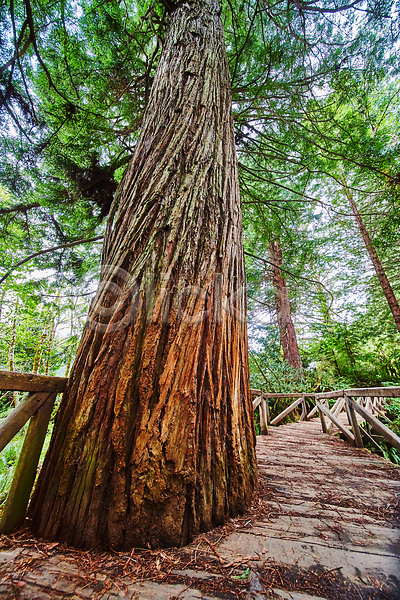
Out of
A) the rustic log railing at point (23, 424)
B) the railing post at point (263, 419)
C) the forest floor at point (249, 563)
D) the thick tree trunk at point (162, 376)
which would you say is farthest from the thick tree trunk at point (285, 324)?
the rustic log railing at point (23, 424)

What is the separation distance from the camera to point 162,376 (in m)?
1.08

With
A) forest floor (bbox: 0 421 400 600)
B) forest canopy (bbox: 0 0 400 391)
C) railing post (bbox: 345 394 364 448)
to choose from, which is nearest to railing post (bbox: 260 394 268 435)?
railing post (bbox: 345 394 364 448)

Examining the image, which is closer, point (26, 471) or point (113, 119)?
point (26, 471)

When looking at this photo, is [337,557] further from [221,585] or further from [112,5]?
[112,5]

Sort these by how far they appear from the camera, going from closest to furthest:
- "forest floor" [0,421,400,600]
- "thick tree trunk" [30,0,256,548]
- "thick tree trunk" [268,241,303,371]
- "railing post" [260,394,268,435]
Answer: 1. "forest floor" [0,421,400,600]
2. "thick tree trunk" [30,0,256,548]
3. "railing post" [260,394,268,435]
4. "thick tree trunk" [268,241,303,371]

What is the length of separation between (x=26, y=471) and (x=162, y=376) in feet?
2.67

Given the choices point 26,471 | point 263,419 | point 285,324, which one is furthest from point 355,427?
point 285,324

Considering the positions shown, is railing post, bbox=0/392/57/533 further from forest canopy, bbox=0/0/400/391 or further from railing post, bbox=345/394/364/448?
railing post, bbox=345/394/364/448

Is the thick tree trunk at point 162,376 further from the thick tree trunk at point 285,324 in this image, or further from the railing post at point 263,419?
the thick tree trunk at point 285,324

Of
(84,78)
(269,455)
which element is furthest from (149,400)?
(84,78)

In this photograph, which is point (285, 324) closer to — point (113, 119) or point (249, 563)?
point (113, 119)

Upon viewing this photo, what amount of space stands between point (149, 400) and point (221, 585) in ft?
2.07

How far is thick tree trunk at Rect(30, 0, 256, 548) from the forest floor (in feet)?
0.25

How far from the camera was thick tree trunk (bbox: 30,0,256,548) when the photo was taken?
3.08 ft
